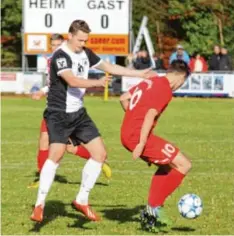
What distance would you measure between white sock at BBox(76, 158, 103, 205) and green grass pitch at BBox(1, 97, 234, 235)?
0.24m

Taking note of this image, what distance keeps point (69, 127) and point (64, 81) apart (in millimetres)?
486

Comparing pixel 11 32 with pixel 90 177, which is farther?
pixel 11 32

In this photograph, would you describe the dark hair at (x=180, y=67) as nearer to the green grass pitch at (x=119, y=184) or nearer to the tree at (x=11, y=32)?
the green grass pitch at (x=119, y=184)

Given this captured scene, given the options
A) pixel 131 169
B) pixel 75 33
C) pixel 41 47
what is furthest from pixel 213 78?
pixel 75 33

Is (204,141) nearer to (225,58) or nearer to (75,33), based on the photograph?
(75,33)

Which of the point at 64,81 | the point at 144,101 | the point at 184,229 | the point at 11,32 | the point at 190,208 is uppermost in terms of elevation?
the point at 11,32

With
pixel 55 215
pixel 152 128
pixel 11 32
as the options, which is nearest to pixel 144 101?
pixel 152 128

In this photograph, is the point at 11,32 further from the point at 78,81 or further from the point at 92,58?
the point at 78,81

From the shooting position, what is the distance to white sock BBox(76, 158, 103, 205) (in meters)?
9.90

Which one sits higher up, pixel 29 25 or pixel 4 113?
pixel 29 25

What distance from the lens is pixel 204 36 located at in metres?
48.0

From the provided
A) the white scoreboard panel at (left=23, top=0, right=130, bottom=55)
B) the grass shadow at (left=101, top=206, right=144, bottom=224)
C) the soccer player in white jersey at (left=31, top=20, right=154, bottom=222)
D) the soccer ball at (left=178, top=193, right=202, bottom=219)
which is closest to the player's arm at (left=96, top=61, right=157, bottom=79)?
the soccer player in white jersey at (left=31, top=20, right=154, bottom=222)

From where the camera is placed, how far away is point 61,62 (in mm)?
9633

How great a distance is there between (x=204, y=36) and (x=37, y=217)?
39387mm
